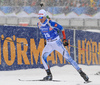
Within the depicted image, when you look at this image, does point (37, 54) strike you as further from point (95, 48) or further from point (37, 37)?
point (95, 48)

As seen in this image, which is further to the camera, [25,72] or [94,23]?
[94,23]

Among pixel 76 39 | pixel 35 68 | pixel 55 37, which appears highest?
pixel 55 37

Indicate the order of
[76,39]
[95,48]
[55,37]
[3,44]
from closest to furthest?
[55,37] < [3,44] < [76,39] < [95,48]

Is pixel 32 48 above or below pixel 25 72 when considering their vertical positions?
above

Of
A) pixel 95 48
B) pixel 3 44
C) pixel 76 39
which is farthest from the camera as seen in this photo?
pixel 95 48

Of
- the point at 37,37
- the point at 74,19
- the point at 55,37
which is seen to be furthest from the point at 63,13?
the point at 55,37

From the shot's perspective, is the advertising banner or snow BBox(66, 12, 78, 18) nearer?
the advertising banner

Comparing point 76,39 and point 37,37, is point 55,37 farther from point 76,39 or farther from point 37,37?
point 76,39

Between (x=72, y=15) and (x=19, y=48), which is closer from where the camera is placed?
(x=19, y=48)

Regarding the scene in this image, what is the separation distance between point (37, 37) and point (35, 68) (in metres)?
1.25

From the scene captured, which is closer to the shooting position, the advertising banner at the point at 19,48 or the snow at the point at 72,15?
the advertising banner at the point at 19,48

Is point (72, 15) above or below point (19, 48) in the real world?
above

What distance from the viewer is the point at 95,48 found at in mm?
13664

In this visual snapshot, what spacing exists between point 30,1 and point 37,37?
46.4 ft
